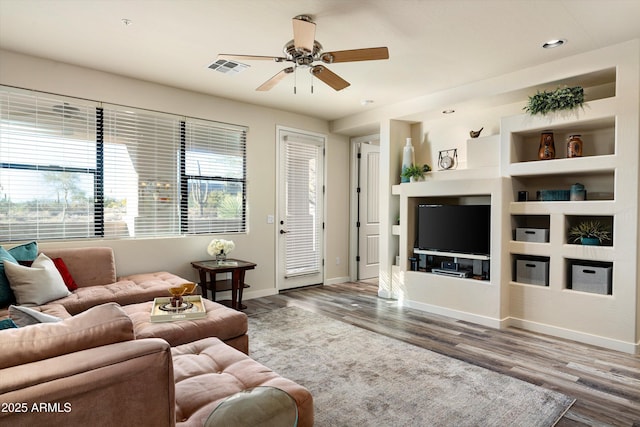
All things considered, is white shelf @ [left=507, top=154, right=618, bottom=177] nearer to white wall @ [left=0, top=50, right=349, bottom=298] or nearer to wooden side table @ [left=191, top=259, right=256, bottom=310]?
white wall @ [left=0, top=50, right=349, bottom=298]

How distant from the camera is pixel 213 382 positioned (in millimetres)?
1750

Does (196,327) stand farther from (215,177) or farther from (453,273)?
(453,273)

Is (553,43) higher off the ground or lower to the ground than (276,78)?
higher

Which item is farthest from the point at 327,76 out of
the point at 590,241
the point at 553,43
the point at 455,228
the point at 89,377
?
the point at 590,241

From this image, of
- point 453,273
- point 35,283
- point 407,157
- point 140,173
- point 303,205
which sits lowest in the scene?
point 453,273

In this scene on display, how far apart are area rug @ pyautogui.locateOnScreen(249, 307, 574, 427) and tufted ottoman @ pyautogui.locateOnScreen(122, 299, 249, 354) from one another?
0.42 metres

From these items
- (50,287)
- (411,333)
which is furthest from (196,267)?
(411,333)

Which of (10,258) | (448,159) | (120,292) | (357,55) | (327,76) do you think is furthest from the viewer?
(448,159)

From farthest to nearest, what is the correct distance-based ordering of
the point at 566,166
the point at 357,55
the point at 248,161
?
the point at 248,161 < the point at 566,166 < the point at 357,55

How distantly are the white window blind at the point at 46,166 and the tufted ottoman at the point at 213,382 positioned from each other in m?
2.53

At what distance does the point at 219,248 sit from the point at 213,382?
2828 mm

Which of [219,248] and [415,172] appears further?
[415,172]

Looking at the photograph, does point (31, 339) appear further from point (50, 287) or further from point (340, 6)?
point (340, 6)

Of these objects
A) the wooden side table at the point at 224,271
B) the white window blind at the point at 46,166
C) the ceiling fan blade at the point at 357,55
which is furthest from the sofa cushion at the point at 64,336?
the white window blind at the point at 46,166
